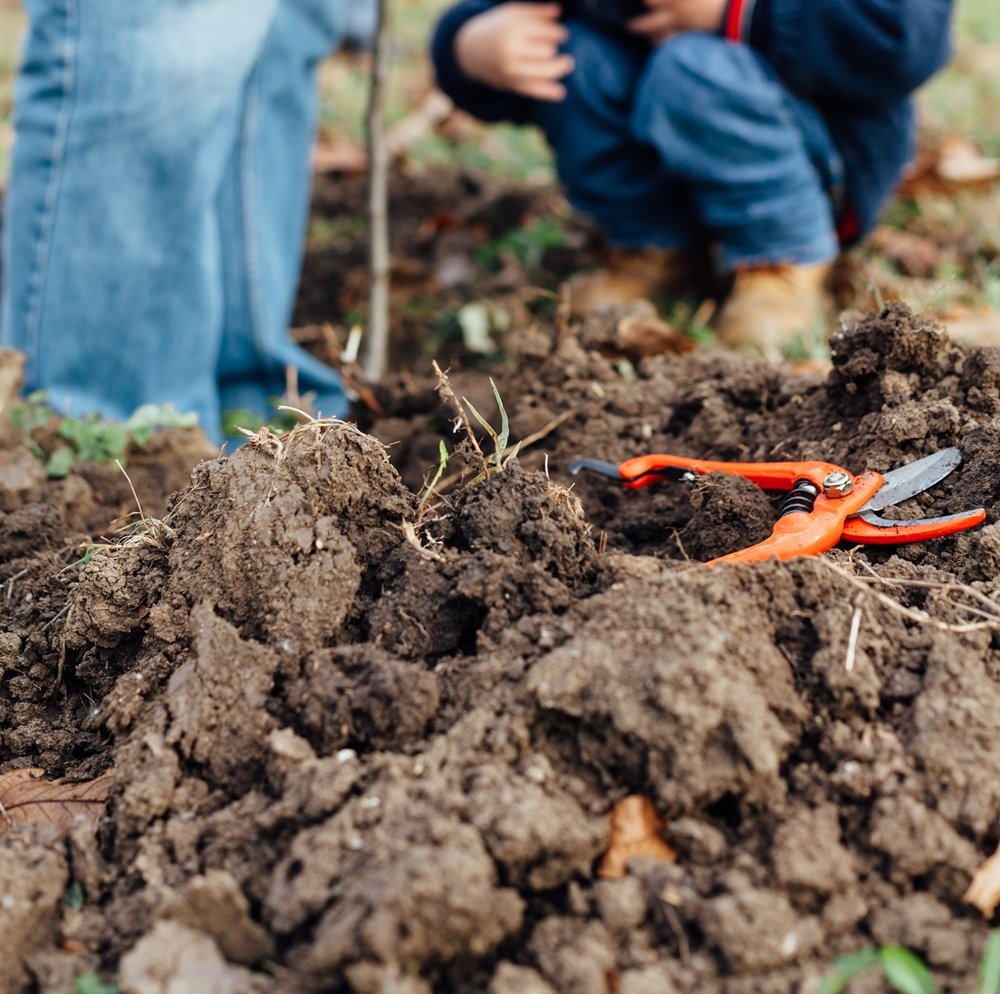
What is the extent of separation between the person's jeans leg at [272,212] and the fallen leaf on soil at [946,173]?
2.29 metres

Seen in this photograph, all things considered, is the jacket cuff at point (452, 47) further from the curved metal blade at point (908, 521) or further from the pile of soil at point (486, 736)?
the curved metal blade at point (908, 521)

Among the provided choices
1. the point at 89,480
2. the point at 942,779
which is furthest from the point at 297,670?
the point at 89,480

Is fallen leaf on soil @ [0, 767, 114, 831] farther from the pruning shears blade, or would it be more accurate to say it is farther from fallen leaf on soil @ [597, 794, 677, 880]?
the pruning shears blade

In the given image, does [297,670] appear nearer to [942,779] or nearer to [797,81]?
[942,779]

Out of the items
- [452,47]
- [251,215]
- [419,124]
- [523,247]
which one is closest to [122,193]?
[251,215]

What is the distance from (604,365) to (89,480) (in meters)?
1.14

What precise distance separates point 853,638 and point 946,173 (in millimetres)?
3278

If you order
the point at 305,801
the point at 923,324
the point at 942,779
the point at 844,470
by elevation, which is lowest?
the point at 305,801

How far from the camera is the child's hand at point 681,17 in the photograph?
322 cm

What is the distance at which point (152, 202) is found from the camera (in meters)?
2.66

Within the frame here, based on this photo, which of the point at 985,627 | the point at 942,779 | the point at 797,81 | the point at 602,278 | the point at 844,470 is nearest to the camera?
the point at 942,779

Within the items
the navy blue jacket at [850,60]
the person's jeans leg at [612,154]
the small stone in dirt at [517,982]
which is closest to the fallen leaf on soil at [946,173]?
the navy blue jacket at [850,60]

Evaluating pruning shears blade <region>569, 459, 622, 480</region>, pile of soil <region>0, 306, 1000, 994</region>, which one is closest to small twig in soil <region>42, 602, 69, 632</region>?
pile of soil <region>0, 306, 1000, 994</region>

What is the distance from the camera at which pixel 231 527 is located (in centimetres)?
154
